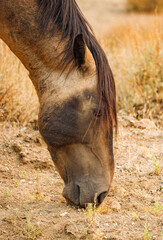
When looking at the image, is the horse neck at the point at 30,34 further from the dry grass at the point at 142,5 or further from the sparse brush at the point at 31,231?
the dry grass at the point at 142,5

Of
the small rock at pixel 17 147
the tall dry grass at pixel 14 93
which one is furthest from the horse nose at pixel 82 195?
the tall dry grass at pixel 14 93

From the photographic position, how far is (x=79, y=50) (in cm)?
239

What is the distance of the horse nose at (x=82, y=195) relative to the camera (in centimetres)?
242

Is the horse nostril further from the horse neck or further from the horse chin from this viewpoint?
the horse neck

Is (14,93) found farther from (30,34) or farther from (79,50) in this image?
(79,50)

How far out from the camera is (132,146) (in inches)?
155

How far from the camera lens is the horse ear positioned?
232cm

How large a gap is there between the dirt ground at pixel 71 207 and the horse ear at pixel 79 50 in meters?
1.03

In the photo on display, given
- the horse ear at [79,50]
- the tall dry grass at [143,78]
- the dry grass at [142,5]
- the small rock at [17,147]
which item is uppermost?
the dry grass at [142,5]

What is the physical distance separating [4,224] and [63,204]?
517 millimetres

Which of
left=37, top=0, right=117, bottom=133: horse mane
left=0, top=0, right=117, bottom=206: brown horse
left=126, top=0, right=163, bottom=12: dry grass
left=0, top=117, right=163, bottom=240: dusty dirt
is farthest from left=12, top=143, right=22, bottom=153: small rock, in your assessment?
left=126, top=0, right=163, bottom=12: dry grass

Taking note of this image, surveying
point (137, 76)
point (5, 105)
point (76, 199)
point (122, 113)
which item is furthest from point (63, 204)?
point (137, 76)

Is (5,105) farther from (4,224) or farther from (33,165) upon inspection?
(4,224)

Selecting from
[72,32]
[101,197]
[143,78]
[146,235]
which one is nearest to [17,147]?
[101,197]
